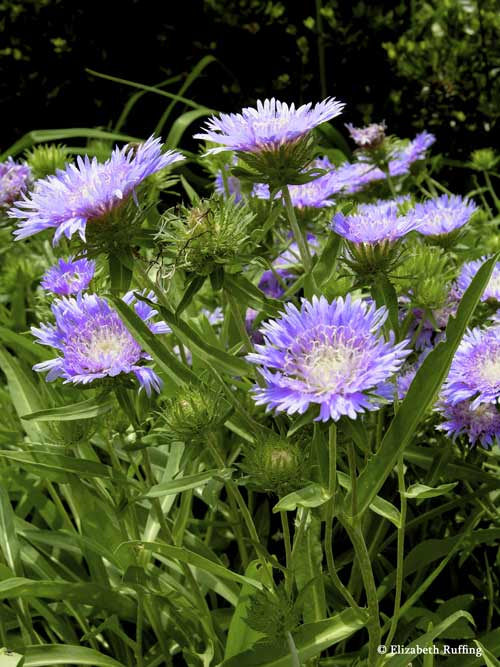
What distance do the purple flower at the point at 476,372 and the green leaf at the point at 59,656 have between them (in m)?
0.64

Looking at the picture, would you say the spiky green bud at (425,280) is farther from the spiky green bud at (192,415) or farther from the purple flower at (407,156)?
the purple flower at (407,156)

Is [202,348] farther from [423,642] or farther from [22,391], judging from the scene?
[22,391]

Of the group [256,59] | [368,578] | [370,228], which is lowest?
[368,578]

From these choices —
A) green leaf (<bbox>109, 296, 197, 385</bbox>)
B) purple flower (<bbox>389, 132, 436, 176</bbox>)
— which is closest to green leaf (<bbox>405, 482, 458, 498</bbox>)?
green leaf (<bbox>109, 296, 197, 385</bbox>)

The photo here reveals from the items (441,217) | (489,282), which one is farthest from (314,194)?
(489,282)

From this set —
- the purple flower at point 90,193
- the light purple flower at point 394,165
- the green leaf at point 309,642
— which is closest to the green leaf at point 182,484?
the green leaf at point 309,642

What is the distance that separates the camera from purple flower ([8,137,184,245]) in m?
1.03

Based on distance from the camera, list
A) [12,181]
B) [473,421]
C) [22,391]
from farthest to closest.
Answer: [12,181]
[22,391]
[473,421]

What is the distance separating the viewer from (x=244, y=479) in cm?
100

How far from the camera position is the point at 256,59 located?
333cm

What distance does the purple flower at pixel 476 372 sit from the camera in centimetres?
115

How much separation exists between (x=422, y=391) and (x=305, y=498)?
18cm

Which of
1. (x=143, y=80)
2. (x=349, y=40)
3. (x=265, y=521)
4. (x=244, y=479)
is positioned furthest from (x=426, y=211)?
(x=143, y=80)

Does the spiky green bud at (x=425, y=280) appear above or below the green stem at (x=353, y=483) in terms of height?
above
